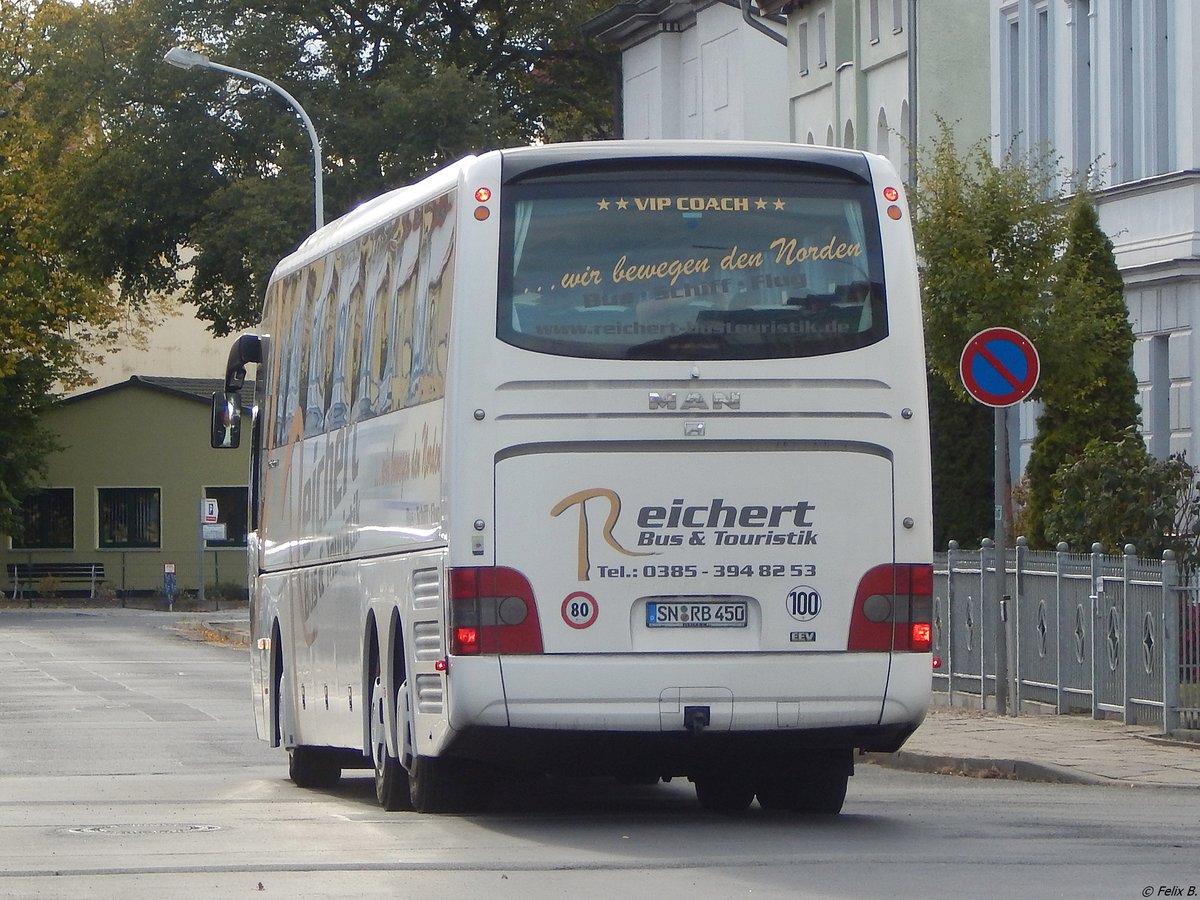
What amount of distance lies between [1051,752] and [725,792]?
373 cm

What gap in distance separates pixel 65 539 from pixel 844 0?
36.4m

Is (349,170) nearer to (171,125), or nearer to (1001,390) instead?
(171,125)

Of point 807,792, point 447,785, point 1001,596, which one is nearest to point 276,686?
point 447,785

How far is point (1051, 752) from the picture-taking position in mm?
17422

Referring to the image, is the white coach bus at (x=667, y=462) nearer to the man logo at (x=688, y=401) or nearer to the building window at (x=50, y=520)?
the man logo at (x=688, y=401)

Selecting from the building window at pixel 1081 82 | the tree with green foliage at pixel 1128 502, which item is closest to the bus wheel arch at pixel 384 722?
the tree with green foliage at pixel 1128 502

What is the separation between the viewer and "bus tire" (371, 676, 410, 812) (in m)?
14.3

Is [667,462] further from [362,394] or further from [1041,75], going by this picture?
[1041,75]

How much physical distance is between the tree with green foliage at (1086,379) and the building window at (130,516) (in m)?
49.0

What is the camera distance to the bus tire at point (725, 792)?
1434 cm

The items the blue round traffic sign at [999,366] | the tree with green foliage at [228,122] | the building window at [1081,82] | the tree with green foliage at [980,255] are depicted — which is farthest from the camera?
the tree with green foliage at [228,122]

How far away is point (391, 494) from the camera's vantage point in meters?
14.0

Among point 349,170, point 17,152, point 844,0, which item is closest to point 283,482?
point 844,0

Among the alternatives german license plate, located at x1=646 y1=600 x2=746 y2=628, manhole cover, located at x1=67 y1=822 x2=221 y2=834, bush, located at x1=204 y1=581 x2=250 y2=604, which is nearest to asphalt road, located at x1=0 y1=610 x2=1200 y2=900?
manhole cover, located at x1=67 y1=822 x2=221 y2=834
